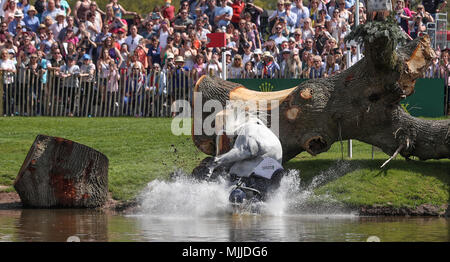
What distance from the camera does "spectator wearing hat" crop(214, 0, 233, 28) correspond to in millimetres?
25453

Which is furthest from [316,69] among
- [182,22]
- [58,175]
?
[58,175]

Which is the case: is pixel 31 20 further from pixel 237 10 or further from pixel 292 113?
pixel 292 113

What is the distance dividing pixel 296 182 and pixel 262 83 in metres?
9.00

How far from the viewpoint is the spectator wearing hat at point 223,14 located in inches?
1002

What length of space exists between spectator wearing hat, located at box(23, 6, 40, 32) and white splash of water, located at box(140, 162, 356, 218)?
12.8 meters

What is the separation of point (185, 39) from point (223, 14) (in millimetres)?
1982

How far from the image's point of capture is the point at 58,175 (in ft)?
43.5

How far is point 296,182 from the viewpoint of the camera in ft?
42.7

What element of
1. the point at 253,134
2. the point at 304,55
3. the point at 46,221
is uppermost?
the point at 304,55

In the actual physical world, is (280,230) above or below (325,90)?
below

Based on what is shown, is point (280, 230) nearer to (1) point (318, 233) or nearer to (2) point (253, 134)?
(1) point (318, 233)
